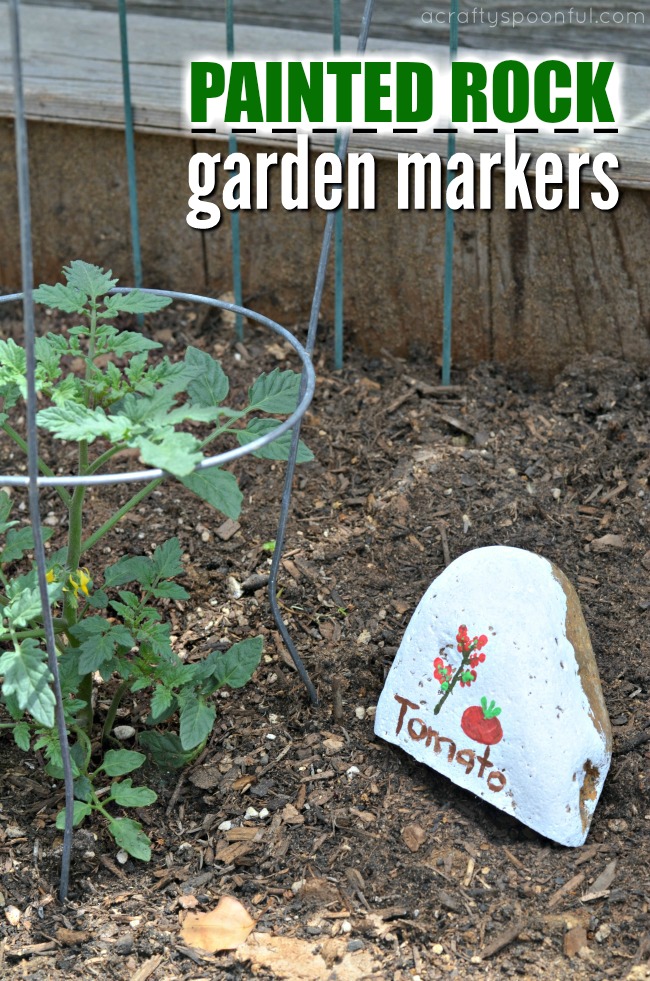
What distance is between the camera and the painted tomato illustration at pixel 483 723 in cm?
202

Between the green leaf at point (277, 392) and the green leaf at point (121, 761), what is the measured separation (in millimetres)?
654

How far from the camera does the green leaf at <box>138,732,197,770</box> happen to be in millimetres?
2098

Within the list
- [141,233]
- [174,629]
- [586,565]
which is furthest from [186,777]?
[141,233]

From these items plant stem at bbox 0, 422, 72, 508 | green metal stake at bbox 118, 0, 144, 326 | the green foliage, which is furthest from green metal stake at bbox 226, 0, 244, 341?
plant stem at bbox 0, 422, 72, 508

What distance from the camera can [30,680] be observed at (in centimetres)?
168

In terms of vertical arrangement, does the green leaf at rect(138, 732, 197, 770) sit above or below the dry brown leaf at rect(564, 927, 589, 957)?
above

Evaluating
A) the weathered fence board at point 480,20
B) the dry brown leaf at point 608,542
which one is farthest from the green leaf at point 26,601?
the weathered fence board at point 480,20

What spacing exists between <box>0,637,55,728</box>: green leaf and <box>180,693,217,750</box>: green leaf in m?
0.31

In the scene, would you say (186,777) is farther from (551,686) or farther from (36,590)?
(551,686)

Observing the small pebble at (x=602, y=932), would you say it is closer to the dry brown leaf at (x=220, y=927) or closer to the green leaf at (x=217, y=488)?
the dry brown leaf at (x=220, y=927)

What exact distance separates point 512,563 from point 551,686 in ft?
0.77

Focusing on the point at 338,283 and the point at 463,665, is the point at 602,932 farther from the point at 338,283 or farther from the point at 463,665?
the point at 338,283

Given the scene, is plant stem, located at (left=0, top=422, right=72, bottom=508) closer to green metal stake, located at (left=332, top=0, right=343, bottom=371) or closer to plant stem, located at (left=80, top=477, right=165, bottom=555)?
plant stem, located at (left=80, top=477, right=165, bottom=555)

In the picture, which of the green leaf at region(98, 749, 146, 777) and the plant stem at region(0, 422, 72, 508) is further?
the green leaf at region(98, 749, 146, 777)
